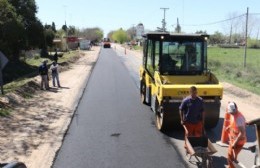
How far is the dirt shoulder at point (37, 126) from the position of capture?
11266 millimetres

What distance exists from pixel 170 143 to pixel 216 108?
197 centimetres

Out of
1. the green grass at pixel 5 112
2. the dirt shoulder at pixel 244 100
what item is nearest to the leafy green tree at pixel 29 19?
the dirt shoulder at pixel 244 100

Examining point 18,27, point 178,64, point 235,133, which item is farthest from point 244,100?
point 18,27

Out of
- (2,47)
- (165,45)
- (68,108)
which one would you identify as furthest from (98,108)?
(2,47)

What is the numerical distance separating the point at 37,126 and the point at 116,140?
336cm

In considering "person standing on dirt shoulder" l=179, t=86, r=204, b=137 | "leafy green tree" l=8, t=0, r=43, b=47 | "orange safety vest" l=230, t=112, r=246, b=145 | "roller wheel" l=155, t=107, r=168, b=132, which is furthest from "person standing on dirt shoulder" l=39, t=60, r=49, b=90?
"leafy green tree" l=8, t=0, r=43, b=47

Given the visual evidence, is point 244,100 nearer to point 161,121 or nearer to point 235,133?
point 161,121

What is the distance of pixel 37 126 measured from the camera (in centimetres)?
1478

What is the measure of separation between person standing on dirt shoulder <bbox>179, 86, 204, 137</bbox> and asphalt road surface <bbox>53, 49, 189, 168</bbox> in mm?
741

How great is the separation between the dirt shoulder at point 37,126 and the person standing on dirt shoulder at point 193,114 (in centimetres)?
343

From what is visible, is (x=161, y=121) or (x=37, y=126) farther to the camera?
(x=37, y=126)

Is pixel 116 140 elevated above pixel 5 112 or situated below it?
below

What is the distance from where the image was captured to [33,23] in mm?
50344

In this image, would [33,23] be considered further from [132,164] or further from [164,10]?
[164,10]
